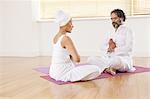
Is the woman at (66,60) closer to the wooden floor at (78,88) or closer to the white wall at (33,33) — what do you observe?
the wooden floor at (78,88)

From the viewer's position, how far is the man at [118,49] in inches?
152

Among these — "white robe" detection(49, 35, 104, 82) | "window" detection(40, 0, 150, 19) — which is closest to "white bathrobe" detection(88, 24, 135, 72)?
"white robe" detection(49, 35, 104, 82)

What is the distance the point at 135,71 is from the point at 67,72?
1.11 meters

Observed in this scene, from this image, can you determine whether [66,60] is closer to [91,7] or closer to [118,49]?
[118,49]

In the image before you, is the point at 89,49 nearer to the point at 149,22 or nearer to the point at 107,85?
the point at 149,22

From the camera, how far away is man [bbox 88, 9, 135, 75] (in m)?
3.85

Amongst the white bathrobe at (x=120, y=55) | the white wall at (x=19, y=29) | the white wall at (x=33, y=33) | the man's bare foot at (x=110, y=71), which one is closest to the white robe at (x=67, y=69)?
the man's bare foot at (x=110, y=71)

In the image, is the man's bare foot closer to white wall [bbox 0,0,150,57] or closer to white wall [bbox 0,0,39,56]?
white wall [bbox 0,0,150,57]

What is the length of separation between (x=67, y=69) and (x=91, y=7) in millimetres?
3195

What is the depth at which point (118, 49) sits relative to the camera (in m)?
3.99

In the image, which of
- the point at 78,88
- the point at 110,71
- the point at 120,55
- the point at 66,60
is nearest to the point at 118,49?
the point at 120,55

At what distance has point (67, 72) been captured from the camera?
330cm

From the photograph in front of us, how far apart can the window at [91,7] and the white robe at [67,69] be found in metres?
3.06

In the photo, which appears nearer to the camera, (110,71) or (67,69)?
(67,69)
